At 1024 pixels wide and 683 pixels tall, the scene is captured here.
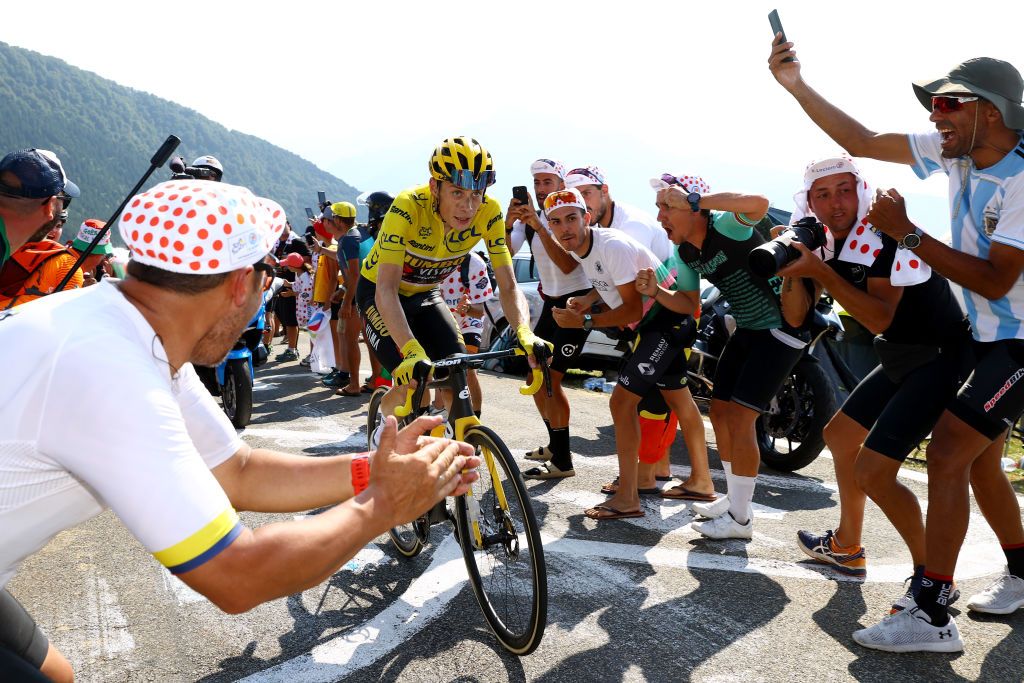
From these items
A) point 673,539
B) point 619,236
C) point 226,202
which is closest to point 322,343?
point 619,236

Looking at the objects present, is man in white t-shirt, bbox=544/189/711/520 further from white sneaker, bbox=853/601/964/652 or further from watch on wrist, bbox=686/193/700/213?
white sneaker, bbox=853/601/964/652

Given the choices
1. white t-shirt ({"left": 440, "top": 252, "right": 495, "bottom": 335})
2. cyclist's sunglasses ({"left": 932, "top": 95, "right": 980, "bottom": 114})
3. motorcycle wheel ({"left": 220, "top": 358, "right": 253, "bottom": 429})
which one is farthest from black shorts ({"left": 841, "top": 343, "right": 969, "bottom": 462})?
motorcycle wheel ({"left": 220, "top": 358, "right": 253, "bottom": 429})

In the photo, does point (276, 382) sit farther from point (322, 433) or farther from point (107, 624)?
point (107, 624)

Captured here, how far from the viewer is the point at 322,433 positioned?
24.8 ft

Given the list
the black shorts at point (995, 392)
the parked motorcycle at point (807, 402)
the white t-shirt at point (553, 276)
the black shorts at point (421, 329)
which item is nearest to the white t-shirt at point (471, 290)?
the white t-shirt at point (553, 276)

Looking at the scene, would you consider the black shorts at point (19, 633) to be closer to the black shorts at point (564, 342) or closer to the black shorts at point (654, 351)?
the black shorts at point (654, 351)

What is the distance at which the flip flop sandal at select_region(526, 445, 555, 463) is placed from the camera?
6.54 meters

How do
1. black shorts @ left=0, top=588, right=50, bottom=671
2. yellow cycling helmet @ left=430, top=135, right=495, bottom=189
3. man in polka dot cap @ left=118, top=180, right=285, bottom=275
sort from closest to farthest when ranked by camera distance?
1. man in polka dot cap @ left=118, top=180, right=285, bottom=275
2. black shorts @ left=0, top=588, right=50, bottom=671
3. yellow cycling helmet @ left=430, top=135, right=495, bottom=189

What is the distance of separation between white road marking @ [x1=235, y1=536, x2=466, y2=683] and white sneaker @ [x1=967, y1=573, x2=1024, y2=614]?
264 cm

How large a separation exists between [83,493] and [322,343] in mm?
9357

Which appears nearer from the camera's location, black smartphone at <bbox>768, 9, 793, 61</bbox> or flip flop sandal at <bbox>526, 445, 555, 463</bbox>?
black smartphone at <bbox>768, 9, 793, 61</bbox>

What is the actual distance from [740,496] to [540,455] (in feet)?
7.13

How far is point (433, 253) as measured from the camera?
4.95 m

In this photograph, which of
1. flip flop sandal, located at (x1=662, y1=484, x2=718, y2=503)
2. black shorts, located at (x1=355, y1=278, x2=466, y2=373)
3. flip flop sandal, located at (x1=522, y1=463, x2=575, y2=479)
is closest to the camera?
black shorts, located at (x1=355, y1=278, x2=466, y2=373)
